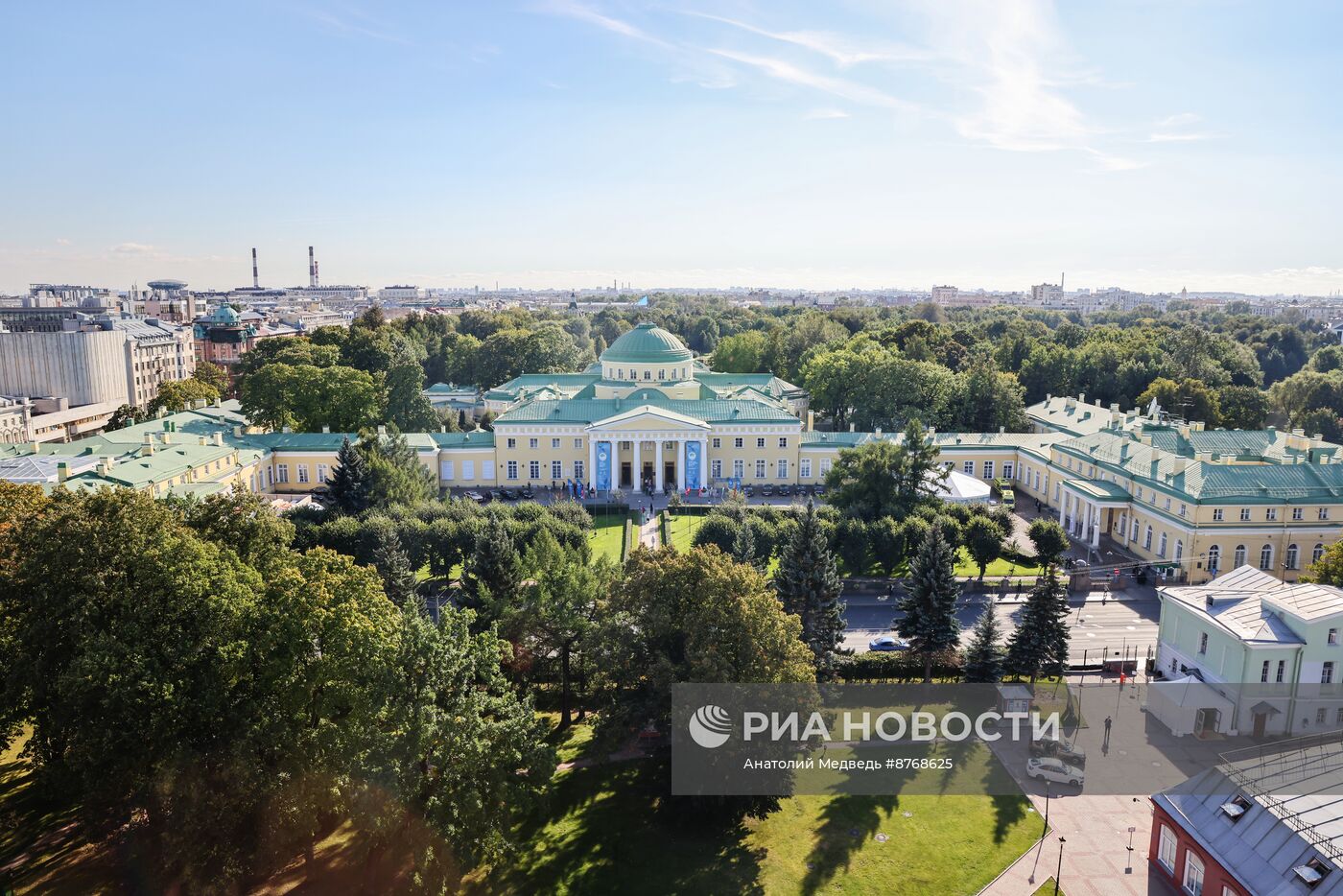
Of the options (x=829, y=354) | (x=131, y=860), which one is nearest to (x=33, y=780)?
(x=131, y=860)

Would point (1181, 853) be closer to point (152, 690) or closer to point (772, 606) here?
point (772, 606)

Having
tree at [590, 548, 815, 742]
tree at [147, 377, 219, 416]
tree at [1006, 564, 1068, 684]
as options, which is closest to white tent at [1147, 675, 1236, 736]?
tree at [1006, 564, 1068, 684]

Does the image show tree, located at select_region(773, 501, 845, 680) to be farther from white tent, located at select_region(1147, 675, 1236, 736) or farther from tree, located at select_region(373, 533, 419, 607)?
tree, located at select_region(373, 533, 419, 607)

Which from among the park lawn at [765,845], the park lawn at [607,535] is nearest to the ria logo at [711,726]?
the park lawn at [765,845]

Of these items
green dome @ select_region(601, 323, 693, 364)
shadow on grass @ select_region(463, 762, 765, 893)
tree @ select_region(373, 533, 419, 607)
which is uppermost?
green dome @ select_region(601, 323, 693, 364)

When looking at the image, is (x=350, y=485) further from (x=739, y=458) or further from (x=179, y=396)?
(x=179, y=396)

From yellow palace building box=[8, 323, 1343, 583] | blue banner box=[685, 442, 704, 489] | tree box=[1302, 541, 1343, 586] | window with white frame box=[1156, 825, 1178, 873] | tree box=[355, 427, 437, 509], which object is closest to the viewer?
window with white frame box=[1156, 825, 1178, 873]
